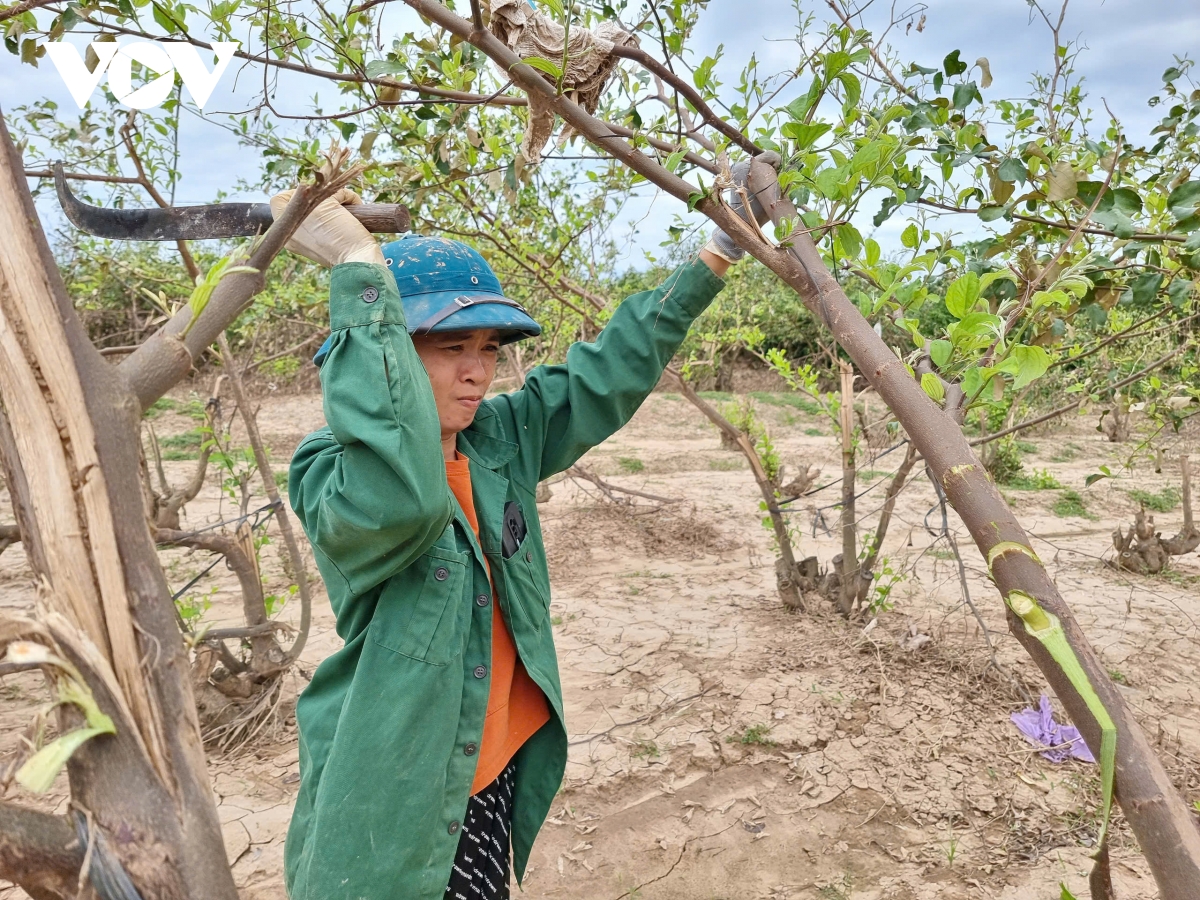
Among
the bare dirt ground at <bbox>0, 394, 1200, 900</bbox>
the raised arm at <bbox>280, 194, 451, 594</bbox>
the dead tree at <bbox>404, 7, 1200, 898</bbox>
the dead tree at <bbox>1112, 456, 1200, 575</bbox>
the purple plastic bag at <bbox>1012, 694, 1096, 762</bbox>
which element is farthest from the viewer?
the dead tree at <bbox>1112, 456, 1200, 575</bbox>

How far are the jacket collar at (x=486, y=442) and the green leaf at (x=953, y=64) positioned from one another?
117 centimetres

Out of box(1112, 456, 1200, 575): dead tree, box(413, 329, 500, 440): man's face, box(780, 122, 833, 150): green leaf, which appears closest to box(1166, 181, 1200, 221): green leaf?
box(780, 122, 833, 150): green leaf

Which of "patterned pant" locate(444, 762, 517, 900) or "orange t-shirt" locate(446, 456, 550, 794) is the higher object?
"orange t-shirt" locate(446, 456, 550, 794)

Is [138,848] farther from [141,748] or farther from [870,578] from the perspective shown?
[870,578]

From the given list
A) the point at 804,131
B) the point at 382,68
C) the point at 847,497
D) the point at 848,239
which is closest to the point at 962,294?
the point at 848,239

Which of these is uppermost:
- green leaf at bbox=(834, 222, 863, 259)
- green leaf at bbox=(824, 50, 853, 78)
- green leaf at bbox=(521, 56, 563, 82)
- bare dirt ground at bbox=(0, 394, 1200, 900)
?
green leaf at bbox=(521, 56, 563, 82)

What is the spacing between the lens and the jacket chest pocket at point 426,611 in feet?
4.27

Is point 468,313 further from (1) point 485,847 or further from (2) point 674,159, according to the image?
(1) point 485,847

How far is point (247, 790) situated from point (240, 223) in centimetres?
234

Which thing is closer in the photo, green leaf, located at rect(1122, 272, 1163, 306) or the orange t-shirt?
the orange t-shirt

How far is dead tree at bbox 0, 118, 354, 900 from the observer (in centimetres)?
50

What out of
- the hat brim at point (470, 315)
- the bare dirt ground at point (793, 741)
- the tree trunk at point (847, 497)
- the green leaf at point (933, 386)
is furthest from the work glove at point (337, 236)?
the tree trunk at point (847, 497)

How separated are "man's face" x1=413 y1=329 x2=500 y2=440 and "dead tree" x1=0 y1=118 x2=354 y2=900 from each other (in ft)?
2.78

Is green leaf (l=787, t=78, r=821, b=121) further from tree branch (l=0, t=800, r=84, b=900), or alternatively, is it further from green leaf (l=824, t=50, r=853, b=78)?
tree branch (l=0, t=800, r=84, b=900)
